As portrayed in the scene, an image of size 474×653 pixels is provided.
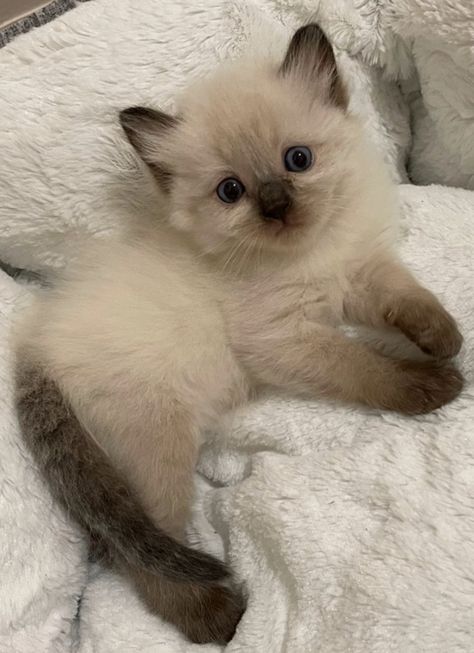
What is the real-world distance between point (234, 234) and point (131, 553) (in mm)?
579

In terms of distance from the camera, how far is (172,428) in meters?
1.28

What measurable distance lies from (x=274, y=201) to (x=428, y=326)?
34 cm

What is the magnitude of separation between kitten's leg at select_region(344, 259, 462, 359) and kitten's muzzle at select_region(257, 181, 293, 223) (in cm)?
22

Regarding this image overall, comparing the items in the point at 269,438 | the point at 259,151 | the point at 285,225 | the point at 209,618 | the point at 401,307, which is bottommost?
the point at 209,618

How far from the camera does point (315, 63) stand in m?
1.34

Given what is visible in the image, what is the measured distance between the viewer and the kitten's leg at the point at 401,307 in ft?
3.90

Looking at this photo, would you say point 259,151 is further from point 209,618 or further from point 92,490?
point 209,618

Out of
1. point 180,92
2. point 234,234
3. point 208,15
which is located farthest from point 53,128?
point 234,234

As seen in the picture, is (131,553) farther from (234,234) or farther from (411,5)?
(411,5)

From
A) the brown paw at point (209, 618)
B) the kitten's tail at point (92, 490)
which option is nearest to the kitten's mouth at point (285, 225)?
the kitten's tail at point (92, 490)

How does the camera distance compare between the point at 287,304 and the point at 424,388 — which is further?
the point at 287,304

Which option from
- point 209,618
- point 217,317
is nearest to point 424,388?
point 217,317

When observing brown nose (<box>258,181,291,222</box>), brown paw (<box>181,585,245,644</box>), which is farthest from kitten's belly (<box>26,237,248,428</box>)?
brown paw (<box>181,585,245,644</box>)

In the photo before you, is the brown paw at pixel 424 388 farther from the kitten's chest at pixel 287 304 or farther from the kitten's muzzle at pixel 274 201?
the kitten's muzzle at pixel 274 201
